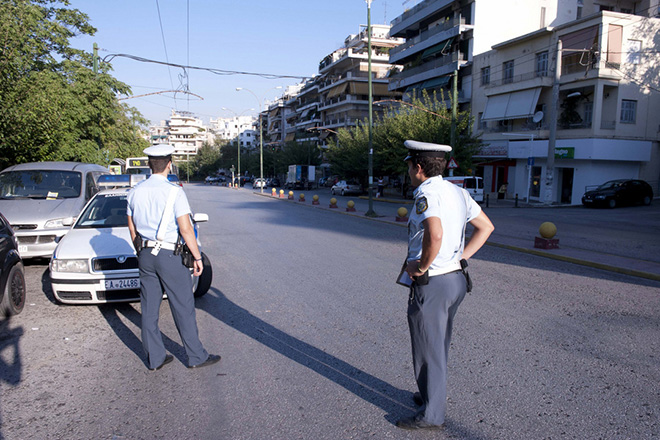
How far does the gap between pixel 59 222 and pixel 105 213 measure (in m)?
1.95

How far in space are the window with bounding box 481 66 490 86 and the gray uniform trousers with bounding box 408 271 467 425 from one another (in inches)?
1582

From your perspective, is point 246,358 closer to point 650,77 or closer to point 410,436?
point 410,436

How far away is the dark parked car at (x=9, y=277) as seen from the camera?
5551 mm

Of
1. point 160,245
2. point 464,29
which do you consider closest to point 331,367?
point 160,245

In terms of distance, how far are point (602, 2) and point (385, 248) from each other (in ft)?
133

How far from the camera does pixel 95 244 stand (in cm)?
602

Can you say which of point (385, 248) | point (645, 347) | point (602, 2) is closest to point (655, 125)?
point (602, 2)

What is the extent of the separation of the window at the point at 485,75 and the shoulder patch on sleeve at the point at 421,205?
132 feet

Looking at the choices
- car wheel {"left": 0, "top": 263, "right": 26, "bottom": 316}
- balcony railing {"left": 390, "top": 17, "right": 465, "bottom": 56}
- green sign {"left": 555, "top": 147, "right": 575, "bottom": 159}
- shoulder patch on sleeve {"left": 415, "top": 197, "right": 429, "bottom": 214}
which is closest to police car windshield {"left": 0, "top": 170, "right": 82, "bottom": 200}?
car wheel {"left": 0, "top": 263, "right": 26, "bottom": 316}

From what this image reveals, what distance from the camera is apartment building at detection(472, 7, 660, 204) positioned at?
3030 cm

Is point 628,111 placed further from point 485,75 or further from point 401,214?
point 401,214

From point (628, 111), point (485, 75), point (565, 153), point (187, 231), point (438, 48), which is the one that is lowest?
point (187, 231)

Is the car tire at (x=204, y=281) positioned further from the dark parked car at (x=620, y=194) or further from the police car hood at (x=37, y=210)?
the dark parked car at (x=620, y=194)

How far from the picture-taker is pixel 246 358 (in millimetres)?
4516
